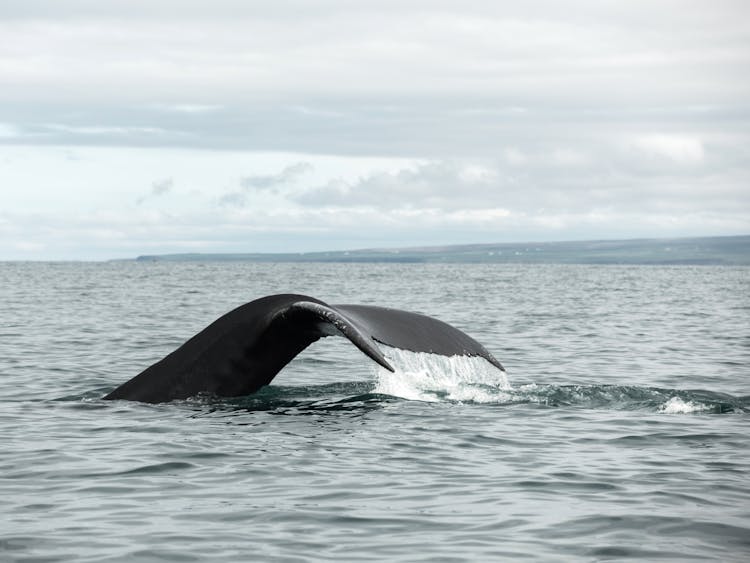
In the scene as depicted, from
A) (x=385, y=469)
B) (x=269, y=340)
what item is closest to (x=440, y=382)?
(x=269, y=340)

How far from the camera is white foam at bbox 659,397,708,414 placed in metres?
12.1

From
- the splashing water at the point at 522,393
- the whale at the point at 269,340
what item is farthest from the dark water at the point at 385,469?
the whale at the point at 269,340

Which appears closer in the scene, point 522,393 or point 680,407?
point 680,407

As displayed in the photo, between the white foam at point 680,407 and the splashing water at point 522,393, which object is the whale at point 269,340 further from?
the white foam at point 680,407

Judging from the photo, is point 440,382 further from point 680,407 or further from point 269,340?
point 269,340

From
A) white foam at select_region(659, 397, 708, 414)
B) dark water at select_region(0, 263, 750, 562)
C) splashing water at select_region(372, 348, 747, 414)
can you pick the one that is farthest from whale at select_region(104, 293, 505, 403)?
white foam at select_region(659, 397, 708, 414)

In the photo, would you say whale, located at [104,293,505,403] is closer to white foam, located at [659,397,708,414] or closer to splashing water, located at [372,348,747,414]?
splashing water, located at [372,348,747,414]

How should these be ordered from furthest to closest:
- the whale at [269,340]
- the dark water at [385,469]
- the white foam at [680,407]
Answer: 1. the white foam at [680,407]
2. the whale at [269,340]
3. the dark water at [385,469]

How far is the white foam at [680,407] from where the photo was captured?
39.6 feet

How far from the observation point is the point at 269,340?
33.7 ft

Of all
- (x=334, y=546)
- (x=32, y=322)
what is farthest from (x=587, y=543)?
(x=32, y=322)

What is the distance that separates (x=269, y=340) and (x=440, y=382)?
4099mm

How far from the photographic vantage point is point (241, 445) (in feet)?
30.4

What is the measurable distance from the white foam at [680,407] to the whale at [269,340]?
118 inches
